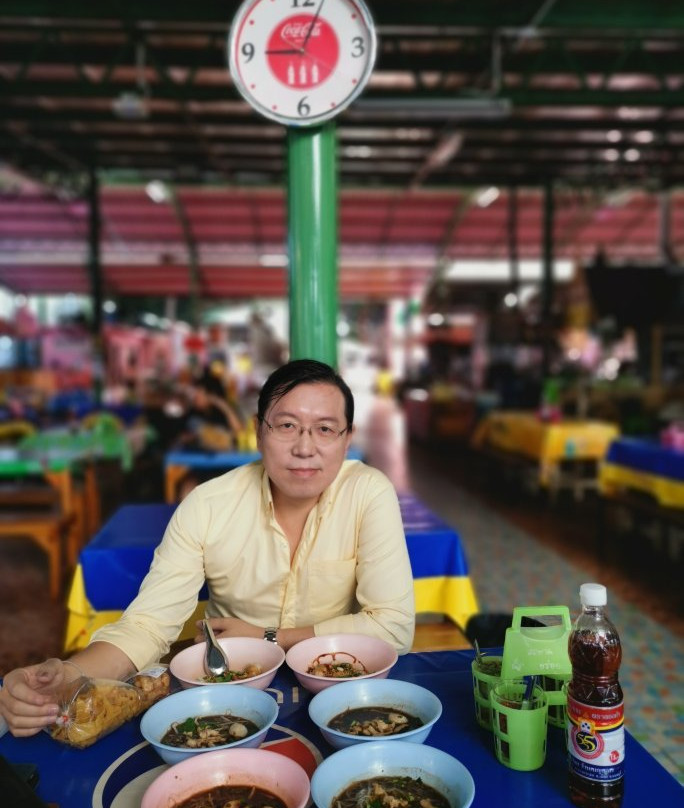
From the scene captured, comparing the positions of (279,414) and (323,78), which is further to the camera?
(323,78)

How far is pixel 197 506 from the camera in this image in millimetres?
1814

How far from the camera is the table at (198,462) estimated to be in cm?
508

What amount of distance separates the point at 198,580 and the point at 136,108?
18.4 ft

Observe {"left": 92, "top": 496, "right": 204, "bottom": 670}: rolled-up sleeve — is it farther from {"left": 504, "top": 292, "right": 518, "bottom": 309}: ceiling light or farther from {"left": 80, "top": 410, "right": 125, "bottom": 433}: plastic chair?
{"left": 504, "top": 292, "right": 518, "bottom": 309}: ceiling light

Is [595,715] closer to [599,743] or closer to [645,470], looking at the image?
[599,743]

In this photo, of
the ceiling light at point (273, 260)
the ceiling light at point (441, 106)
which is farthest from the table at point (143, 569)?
the ceiling light at point (273, 260)

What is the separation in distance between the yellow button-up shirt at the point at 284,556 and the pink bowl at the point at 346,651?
0.51ft

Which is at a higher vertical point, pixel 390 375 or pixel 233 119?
pixel 233 119

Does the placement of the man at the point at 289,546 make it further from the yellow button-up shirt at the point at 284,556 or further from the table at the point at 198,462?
the table at the point at 198,462

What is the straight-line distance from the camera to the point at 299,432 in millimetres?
1728

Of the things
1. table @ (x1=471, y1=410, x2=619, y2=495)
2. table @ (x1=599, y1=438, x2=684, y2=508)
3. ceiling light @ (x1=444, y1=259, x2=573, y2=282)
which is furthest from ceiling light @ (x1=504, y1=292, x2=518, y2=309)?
table @ (x1=599, y1=438, x2=684, y2=508)

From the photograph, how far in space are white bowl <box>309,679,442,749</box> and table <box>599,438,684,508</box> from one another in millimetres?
4312

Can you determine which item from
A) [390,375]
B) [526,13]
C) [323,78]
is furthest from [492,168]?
[390,375]

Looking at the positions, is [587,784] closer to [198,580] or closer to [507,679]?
[507,679]
